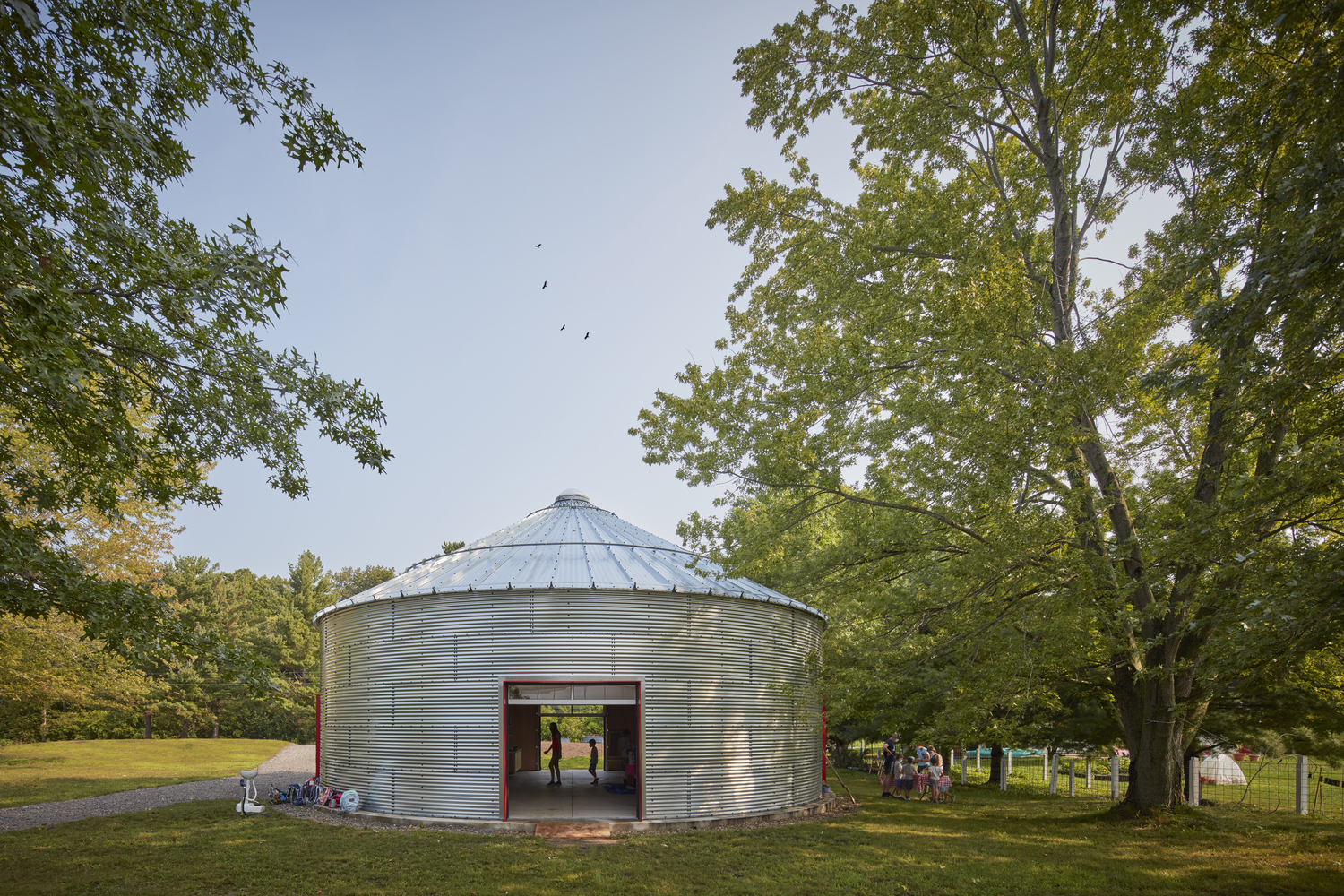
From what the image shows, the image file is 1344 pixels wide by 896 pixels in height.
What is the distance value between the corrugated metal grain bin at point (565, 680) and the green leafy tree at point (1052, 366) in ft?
5.99

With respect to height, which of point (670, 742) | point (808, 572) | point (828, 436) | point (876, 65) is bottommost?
point (670, 742)

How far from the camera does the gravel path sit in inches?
534

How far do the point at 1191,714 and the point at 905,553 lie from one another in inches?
220

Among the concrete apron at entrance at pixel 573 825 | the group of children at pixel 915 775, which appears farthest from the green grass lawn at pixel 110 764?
the group of children at pixel 915 775

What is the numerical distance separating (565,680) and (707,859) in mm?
3771

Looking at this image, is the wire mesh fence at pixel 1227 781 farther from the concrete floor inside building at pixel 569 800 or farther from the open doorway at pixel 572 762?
the concrete floor inside building at pixel 569 800

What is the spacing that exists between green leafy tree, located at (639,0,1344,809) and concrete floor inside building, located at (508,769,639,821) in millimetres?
5604

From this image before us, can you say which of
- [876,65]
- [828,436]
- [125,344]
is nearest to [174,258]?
[125,344]

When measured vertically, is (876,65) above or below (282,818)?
above

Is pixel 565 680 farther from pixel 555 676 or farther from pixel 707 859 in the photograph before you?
pixel 707 859

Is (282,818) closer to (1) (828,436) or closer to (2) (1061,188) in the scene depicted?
(1) (828,436)

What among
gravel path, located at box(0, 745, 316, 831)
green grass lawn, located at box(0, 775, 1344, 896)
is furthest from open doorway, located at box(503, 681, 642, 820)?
gravel path, located at box(0, 745, 316, 831)

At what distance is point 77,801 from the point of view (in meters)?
15.7

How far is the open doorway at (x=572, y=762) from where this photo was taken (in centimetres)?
1320
